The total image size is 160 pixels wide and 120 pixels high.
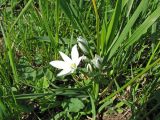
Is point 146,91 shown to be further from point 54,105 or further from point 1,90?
point 1,90

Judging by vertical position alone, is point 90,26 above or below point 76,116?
above

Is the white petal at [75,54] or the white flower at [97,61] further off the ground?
the white petal at [75,54]

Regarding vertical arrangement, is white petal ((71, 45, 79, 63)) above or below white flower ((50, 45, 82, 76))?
above

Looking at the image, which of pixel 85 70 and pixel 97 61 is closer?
pixel 97 61

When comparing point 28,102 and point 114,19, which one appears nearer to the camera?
point 114,19

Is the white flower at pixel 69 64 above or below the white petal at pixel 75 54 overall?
below

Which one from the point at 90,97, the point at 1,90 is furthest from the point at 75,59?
the point at 1,90

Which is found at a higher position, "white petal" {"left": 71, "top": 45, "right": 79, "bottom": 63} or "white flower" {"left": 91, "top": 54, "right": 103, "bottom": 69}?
"white petal" {"left": 71, "top": 45, "right": 79, "bottom": 63}

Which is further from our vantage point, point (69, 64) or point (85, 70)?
point (85, 70)
